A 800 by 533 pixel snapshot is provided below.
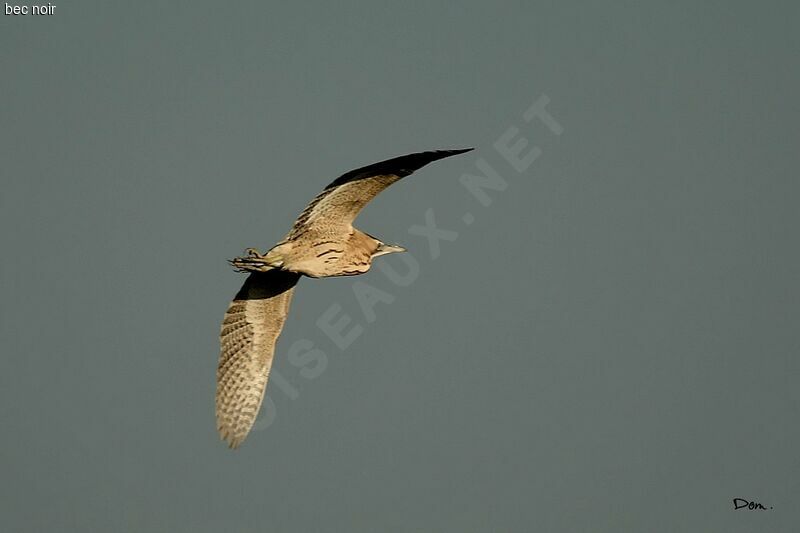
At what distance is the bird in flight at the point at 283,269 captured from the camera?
64.0 feet

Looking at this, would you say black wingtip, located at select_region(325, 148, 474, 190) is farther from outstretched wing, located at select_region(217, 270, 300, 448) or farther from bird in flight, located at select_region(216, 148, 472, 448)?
outstretched wing, located at select_region(217, 270, 300, 448)

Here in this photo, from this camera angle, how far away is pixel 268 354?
23.1 meters

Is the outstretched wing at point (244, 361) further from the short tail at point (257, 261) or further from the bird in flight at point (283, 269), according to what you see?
the short tail at point (257, 261)

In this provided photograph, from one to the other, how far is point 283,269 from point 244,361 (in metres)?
3.04

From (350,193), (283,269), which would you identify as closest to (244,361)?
(283,269)

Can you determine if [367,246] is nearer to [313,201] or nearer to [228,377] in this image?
[313,201]

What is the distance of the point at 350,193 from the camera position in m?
19.7

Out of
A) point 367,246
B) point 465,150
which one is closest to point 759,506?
point 367,246

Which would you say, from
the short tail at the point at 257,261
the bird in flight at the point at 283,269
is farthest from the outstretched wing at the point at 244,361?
the short tail at the point at 257,261

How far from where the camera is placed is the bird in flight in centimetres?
1952

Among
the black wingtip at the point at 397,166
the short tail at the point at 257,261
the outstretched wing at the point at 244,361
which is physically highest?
the black wingtip at the point at 397,166

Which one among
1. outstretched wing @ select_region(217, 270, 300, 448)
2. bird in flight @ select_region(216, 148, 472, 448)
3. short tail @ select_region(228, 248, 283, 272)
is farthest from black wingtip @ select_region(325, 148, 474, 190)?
outstretched wing @ select_region(217, 270, 300, 448)

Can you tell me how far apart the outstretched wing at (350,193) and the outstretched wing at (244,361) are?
8.72ft

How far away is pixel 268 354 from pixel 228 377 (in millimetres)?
768
